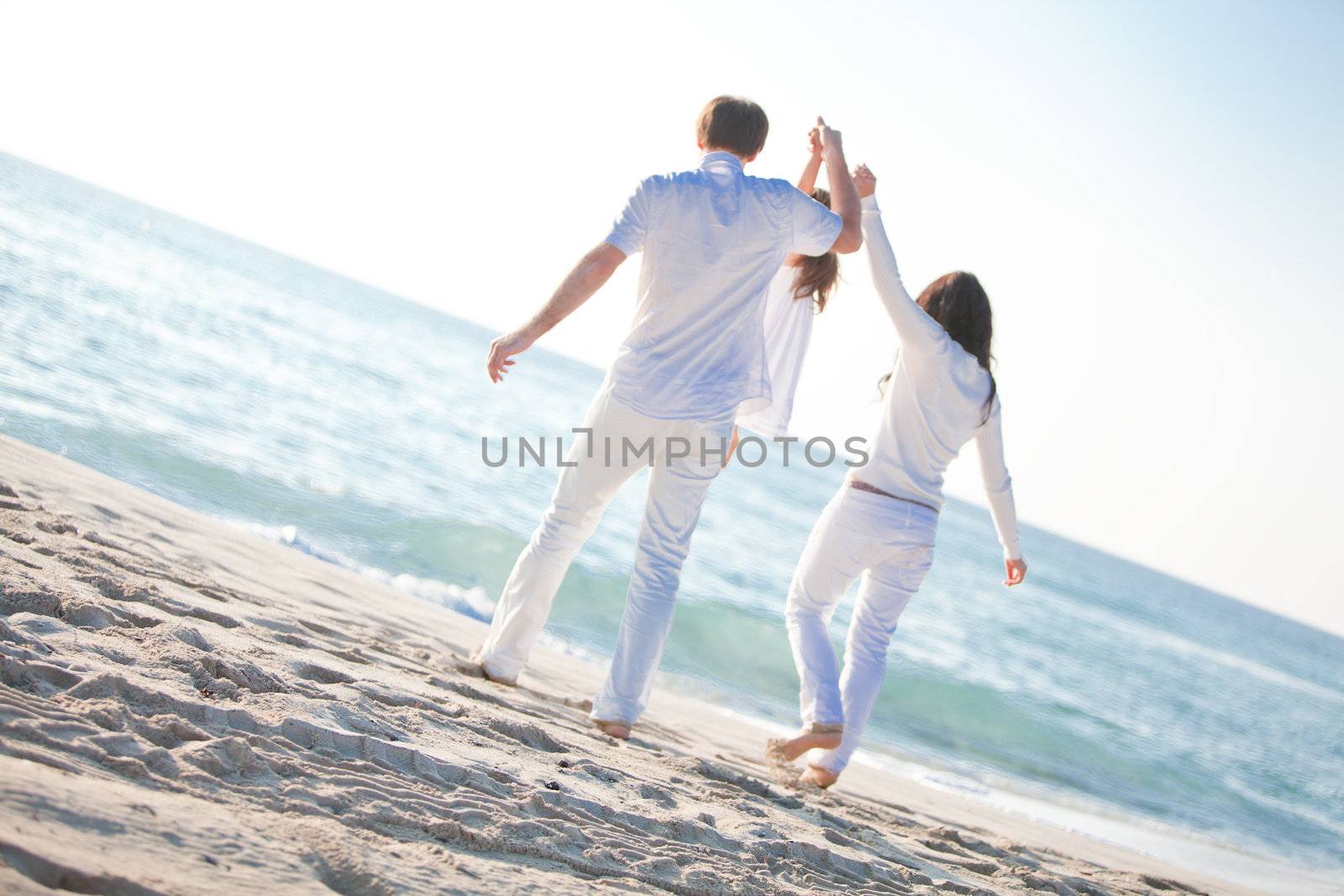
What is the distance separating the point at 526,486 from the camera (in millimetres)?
15062

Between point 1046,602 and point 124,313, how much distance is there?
82.2 feet

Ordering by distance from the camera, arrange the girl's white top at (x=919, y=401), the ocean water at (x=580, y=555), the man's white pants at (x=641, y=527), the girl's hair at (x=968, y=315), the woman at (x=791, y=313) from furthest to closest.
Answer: the ocean water at (x=580, y=555), the woman at (x=791, y=313), the girl's hair at (x=968, y=315), the girl's white top at (x=919, y=401), the man's white pants at (x=641, y=527)

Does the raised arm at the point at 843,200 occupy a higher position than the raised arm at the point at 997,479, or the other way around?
the raised arm at the point at 843,200

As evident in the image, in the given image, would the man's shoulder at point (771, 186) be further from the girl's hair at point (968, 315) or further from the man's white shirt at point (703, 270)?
the girl's hair at point (968, 315)

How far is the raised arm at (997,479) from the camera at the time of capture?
3.82 metres

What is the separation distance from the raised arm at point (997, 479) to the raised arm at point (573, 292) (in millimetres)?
1550

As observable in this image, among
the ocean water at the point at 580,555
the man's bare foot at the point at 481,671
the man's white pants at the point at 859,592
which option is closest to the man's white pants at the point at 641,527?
the man's bare foot at the point at 481,671

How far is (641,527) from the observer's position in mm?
3562

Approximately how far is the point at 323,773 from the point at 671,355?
5.86 feet

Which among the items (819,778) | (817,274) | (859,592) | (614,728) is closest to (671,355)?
(817,274)

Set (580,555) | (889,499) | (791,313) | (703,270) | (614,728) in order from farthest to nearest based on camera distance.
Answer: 1. (580,555)
2. (791,313)
3. (889,499)
4. (614,728)
5. (703,270)

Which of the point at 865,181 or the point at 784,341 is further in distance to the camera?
the point at 784,341

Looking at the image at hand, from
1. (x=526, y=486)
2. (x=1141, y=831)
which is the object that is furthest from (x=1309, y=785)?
(x=526, y=486)

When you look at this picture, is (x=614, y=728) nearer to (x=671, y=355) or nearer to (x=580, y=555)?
(x=671, y=355)
